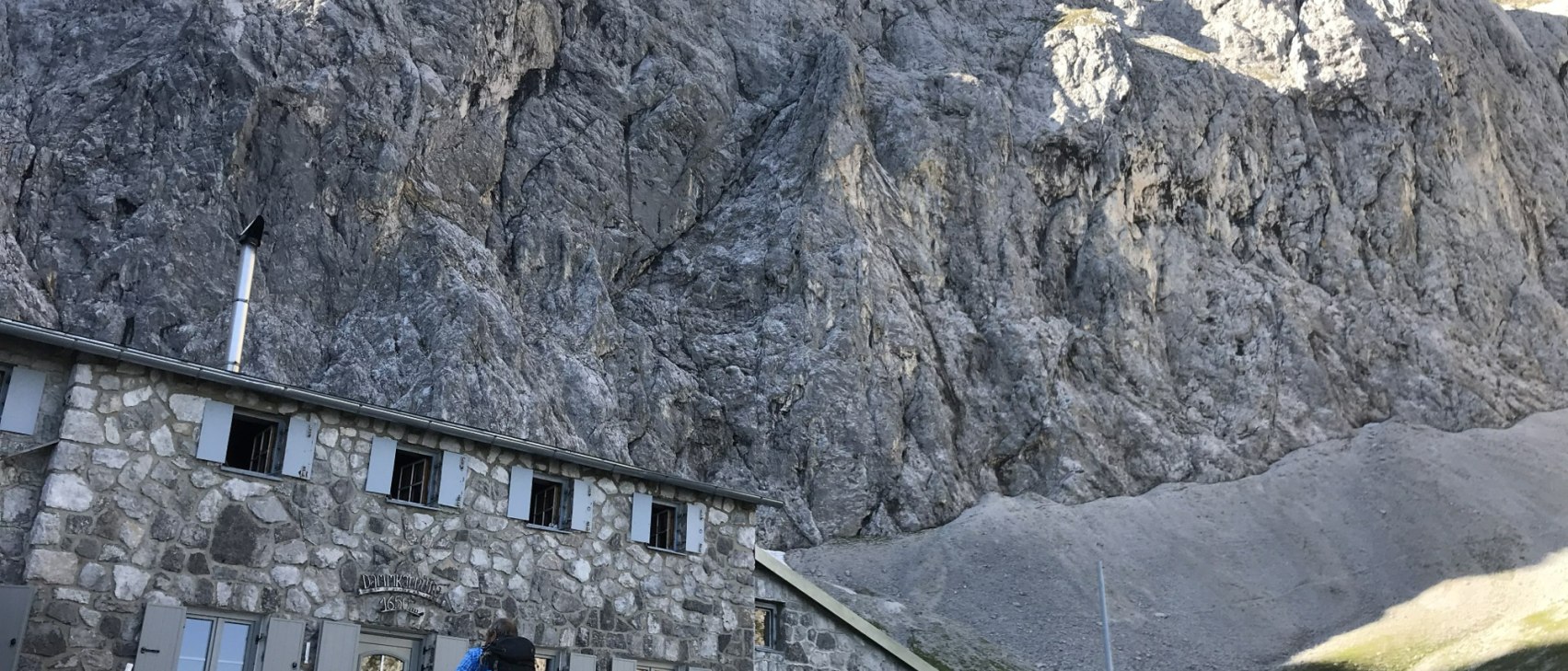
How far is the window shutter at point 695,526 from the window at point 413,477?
437 cm

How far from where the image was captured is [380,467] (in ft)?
57.3

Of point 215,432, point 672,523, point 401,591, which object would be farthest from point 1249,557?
point 215,432

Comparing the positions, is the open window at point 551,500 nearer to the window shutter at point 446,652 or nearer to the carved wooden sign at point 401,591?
the carved wooden sign at point 401,591

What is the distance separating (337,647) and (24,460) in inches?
169

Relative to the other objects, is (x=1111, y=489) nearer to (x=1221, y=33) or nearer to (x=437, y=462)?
(x=1221, y=33)

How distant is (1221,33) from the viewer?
82.7 m

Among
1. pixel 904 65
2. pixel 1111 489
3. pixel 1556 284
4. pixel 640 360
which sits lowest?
pixel 1111 489

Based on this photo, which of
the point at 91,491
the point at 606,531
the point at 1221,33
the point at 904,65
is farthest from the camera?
the point at 1221,33

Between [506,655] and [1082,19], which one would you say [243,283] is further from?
[1082,19]

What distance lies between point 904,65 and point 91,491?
220 ft

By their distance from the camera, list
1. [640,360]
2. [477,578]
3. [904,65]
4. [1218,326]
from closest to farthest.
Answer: [477,578]
[640,360]
[1218,326]
[904,65]

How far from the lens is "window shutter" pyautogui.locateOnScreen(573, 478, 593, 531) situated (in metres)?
19.3

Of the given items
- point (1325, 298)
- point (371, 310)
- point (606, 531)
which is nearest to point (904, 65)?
point (1325, 298)

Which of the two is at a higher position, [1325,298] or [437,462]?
[1325,298]
